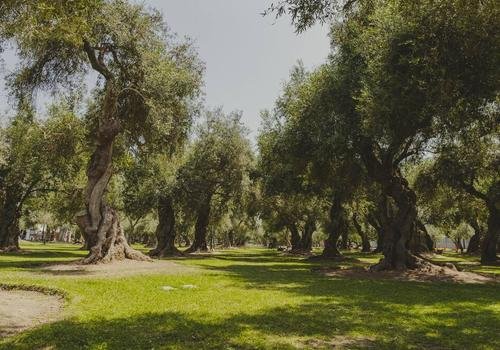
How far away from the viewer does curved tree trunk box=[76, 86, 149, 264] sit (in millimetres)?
31259

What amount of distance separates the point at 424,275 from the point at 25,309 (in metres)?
22.6

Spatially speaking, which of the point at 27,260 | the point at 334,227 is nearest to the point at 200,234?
the point at 334,227

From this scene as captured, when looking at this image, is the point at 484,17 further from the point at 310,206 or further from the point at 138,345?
the point at 310,206

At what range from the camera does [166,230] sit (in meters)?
53.0

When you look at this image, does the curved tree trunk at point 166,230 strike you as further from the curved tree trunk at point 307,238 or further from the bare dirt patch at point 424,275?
the curved tree trunk at point 307,238

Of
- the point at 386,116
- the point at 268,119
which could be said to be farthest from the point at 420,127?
the point at 268,119

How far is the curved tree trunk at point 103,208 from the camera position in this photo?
1231 inches

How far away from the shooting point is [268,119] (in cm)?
5197

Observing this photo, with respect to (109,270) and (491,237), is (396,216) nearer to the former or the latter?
(109,270)

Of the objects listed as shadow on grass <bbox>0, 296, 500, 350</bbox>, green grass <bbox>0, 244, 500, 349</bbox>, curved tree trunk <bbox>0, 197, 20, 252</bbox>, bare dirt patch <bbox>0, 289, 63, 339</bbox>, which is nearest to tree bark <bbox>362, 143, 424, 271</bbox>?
green grass <bbox>0, 244, 500, 349</bbox>

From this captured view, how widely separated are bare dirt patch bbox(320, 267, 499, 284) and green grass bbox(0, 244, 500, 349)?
5.69 meters

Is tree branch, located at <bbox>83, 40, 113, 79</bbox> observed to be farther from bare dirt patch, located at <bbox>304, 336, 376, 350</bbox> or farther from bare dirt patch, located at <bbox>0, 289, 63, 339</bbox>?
bare dirt patch, located at <bbox>304, 336, 376, 350</bbox>

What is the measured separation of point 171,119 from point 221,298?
54.5ft

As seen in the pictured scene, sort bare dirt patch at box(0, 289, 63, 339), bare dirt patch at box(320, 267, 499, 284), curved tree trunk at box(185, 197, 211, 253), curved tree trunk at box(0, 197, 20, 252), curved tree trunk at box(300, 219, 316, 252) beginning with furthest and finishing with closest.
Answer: curved tree trunk at box(300, 219, 316, 252), curved tree trunk at box(185, 197, 211, 253), curved tree trunk at box(0, 197, 20, 252), bare dirt patch at box(320, 267, 499, 284), bare dirt patch at box(0, 289, 63, 339)
